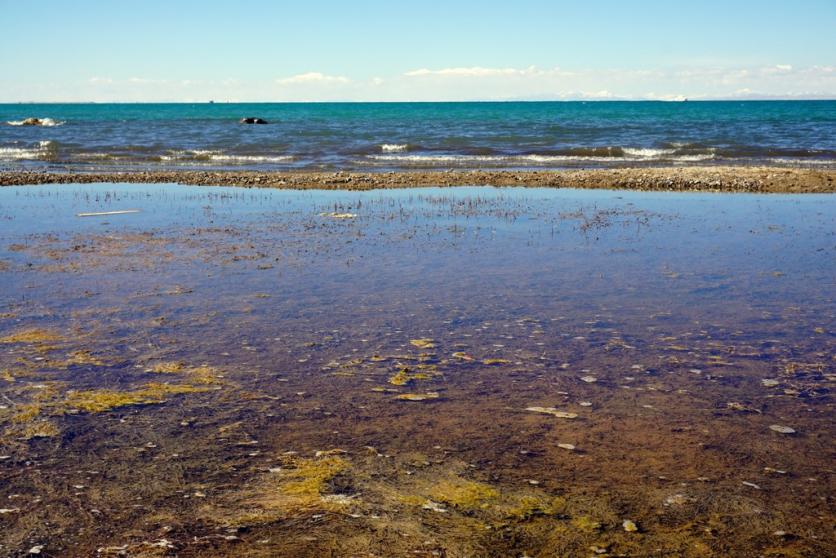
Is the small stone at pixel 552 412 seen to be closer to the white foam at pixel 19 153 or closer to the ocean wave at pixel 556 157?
the ocean wave at pixel 556 157

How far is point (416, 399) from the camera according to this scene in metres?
8.09

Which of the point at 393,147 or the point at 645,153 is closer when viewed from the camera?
the point at 645,153

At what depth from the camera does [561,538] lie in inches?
214

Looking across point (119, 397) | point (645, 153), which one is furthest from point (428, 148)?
point (119, 397)

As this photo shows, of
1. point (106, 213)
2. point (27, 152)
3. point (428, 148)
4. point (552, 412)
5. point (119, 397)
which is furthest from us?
point (428, 148)

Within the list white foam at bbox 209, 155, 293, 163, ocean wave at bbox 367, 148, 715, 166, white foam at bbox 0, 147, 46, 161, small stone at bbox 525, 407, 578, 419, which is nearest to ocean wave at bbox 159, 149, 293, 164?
white foam at bbox 209, 155, 293, 163

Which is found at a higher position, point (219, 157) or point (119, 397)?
point (219, 157)

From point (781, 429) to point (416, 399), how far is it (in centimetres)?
362

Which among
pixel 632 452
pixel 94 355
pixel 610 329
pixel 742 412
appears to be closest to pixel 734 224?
pixel 610 329

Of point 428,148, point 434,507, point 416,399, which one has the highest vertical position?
point 428,148

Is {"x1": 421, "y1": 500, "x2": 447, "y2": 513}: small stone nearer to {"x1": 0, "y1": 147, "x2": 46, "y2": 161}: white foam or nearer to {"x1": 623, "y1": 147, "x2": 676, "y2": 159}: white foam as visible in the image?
{"x1": 623, "y1": 147, "x2": 676, "y2": 159}: white foam

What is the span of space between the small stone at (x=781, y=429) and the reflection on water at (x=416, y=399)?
37 millimetres

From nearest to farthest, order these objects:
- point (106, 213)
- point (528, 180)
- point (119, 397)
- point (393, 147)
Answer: point (119, 397), point (106, 213), point (528, 180), point (393, 147)

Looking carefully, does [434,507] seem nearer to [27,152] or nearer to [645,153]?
[645,153]
